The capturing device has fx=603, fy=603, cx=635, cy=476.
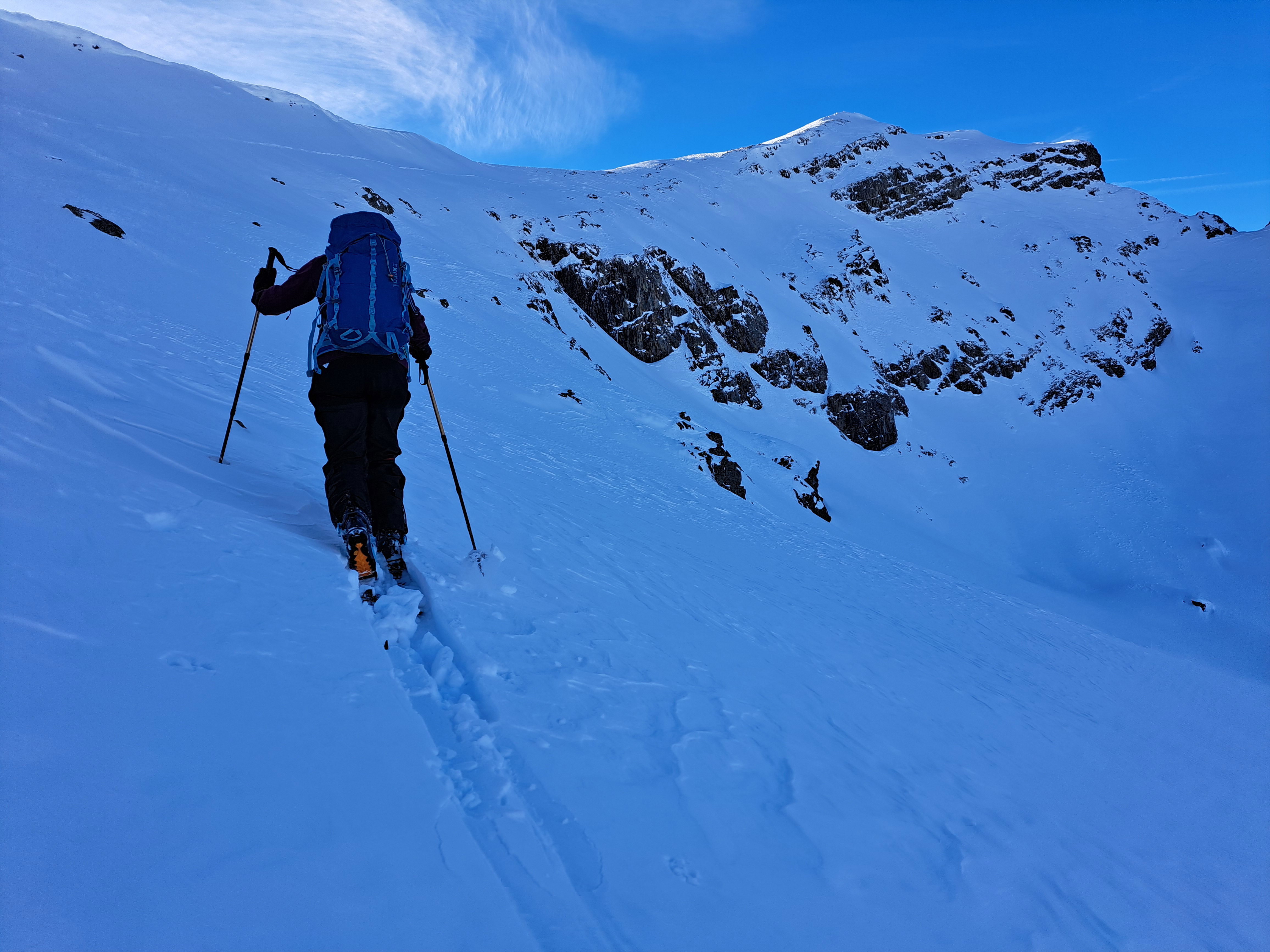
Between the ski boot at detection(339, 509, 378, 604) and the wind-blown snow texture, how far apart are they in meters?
0.12

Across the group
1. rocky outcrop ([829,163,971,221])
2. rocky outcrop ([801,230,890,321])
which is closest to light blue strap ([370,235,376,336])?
rocky outcrop ([801,230,890,321])

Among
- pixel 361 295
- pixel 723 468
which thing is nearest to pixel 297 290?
pixel 361 295

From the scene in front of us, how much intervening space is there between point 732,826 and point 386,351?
3.64m

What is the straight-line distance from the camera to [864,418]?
1286 inches

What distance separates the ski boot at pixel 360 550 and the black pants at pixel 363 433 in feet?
0.38

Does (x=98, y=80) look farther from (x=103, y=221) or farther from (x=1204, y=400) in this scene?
(x=1204, y=400)

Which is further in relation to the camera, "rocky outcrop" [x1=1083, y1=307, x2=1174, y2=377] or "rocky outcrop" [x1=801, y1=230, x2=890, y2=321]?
"rocky outcrop" [x1=1083, y1=307, x2=1174, y2=377]

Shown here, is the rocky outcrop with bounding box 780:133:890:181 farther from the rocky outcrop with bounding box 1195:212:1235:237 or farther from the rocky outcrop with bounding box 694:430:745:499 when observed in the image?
the rocky outcrop with bounding box 694:430:745:499

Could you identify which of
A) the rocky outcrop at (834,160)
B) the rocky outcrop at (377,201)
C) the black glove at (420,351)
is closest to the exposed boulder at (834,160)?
the rocky outcrop at (834,160)

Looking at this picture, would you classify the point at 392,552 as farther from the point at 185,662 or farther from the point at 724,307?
the point at 724,307

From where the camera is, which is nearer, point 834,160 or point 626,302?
point 626,302

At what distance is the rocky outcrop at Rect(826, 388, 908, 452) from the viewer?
106 ft

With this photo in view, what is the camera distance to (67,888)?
144cm

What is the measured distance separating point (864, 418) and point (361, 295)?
3192 cm
